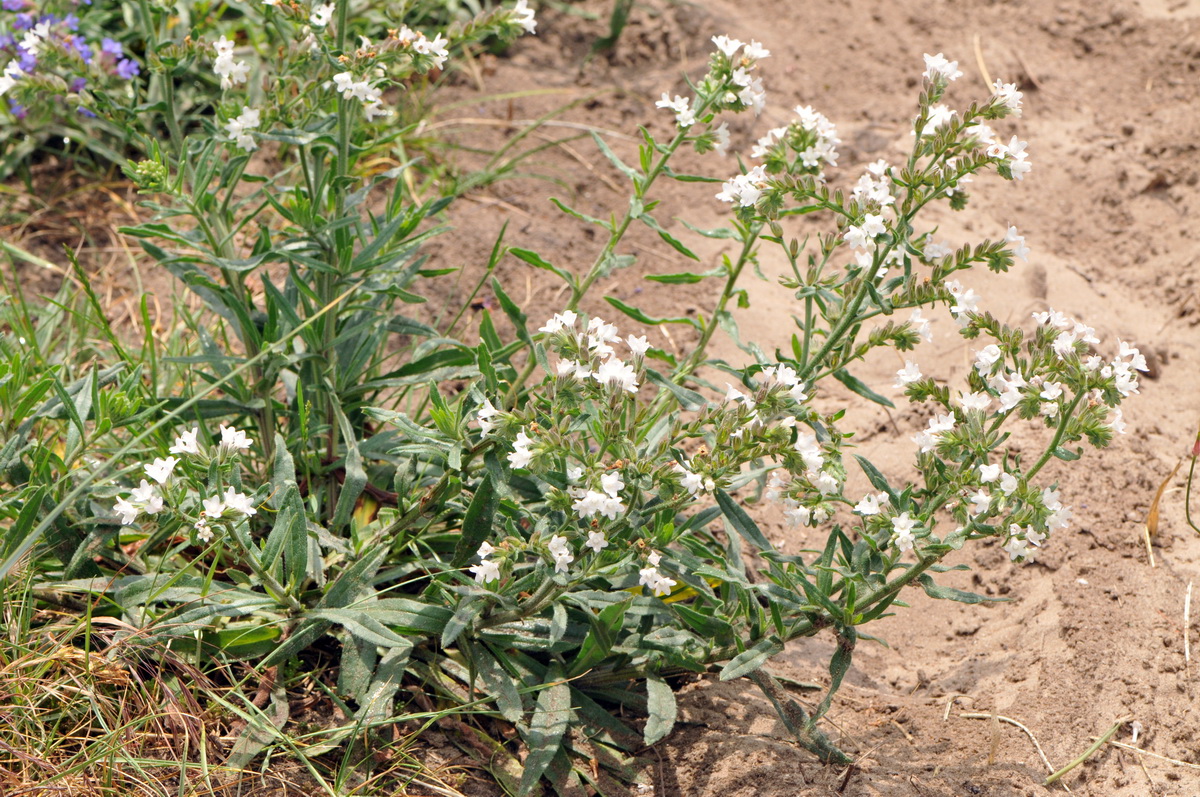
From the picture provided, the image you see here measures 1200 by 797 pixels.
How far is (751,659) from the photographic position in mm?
2469

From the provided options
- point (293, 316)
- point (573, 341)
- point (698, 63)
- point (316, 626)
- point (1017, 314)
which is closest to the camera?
point (573, 341)

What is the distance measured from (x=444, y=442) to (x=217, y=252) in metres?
0.84

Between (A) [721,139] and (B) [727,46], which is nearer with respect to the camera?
(B) [727,46]

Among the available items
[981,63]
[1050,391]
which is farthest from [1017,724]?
[981,63]

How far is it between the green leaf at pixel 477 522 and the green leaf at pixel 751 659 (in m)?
0.65

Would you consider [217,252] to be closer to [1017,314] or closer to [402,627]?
[402,627]

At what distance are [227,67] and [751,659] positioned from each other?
189 cm

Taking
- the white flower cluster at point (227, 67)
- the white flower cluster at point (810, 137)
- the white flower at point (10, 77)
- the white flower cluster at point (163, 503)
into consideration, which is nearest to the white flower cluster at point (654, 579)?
the white flower cluster at point (163, 503)

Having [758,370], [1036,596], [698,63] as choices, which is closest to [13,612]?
[758,370]

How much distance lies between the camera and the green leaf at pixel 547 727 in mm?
2467

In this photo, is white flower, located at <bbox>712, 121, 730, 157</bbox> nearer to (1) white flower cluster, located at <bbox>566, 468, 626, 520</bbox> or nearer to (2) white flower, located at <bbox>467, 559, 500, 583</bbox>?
(1) white flower cluster, located at <bbox>566, 468, 626, 520</bbox>

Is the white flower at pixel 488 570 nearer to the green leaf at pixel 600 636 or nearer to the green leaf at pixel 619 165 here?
the green leaf at pixel 600 636

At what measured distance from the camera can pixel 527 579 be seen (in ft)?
7.91

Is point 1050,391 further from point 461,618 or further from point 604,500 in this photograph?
point 461,618
